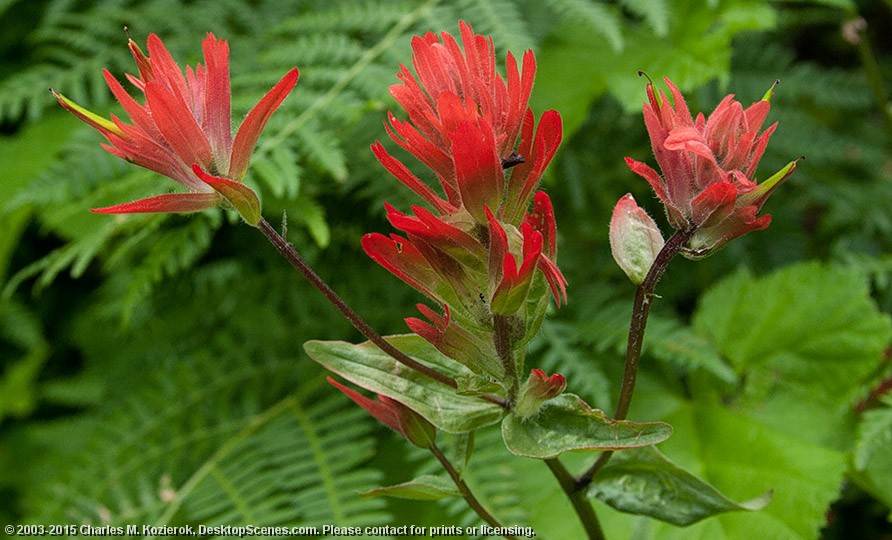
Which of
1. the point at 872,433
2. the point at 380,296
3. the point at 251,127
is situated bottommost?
the point at 872,433

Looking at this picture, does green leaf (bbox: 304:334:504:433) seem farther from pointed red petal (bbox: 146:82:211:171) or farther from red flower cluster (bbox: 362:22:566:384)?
pointed red petal (bbox: 146:82:211:171)

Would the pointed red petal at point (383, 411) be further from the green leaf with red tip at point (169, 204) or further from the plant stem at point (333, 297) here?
the green leaf with red tip at point (169, 204)

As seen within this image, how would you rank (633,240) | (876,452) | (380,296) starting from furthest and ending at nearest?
(380,296) < (876,452) < (633,240)

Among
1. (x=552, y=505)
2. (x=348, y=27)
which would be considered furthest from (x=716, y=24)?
(x=552, y=505)

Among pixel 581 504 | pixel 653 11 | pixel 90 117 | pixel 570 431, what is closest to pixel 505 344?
pixel 570 431

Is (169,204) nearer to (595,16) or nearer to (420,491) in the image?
(420,491)

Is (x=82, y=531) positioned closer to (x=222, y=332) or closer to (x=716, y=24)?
(x=222, y=332)

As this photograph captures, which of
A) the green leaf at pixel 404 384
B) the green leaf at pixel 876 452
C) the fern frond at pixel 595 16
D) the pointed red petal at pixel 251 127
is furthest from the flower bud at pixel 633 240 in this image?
the fern frond at pixel 595 16
